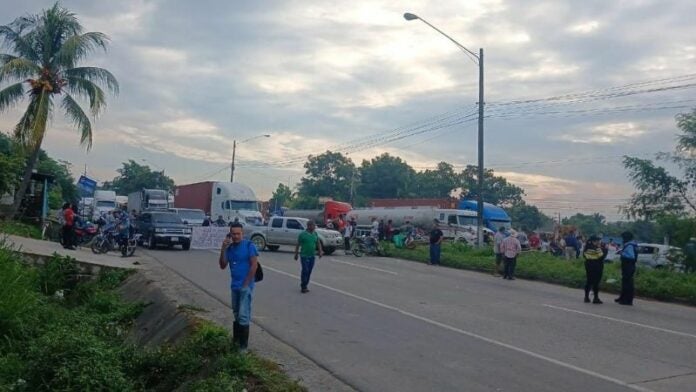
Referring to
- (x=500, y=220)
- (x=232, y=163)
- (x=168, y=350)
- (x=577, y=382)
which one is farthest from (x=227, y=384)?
(x=232, y=163)

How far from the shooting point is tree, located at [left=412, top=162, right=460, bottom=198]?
83.1 metres

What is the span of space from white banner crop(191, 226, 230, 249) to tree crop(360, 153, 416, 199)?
177 feet

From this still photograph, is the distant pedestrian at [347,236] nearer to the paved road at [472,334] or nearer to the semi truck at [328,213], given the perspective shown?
Result: the paved road at [472,334]

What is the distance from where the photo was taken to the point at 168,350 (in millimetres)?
8570

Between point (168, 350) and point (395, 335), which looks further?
point (395, 335)

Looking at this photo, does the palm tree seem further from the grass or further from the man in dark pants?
the man in dark pants

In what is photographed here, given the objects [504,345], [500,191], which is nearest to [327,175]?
[500,191]

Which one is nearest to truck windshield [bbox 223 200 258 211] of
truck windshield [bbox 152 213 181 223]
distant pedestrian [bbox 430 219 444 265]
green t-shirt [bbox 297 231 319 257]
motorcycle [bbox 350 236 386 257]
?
truck windshield [bbox 152 213 181 223]

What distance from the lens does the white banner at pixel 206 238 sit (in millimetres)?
30922

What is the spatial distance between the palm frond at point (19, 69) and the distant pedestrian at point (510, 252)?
752 inches

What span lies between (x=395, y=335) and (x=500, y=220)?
37425mm

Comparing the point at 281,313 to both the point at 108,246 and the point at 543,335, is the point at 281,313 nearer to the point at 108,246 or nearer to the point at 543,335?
the point at 543,335

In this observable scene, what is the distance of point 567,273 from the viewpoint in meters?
20.6

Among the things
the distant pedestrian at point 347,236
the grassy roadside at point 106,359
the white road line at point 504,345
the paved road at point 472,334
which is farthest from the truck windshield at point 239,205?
the grassy roadside at point 106,359
